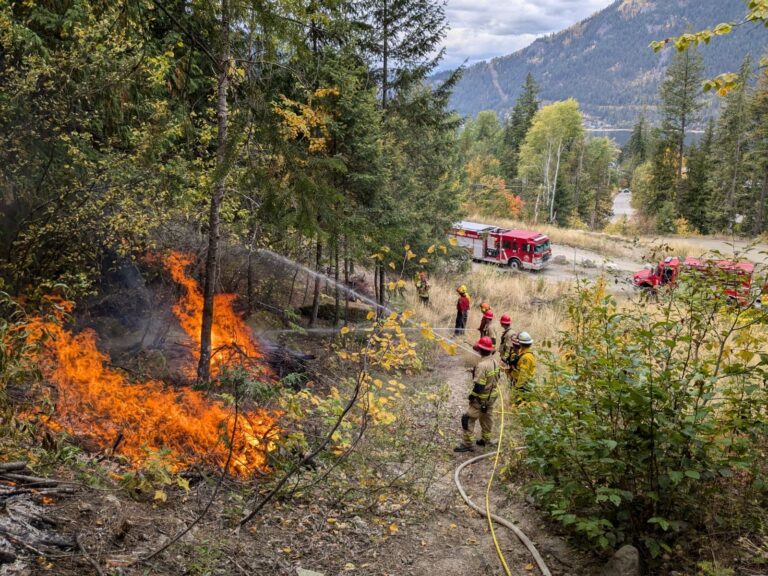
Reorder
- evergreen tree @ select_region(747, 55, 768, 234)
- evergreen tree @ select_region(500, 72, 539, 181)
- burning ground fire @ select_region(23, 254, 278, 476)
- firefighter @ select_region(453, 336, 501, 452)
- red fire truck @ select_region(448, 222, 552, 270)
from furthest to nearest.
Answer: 1. evergreen tree @ select_region(500, 72, 539, 181)
2. evergreen tree @ select_region(747, 55, 768, 234)
3. red fire truck @ select_region(448, 222, 552, 270)
4. firefighter @ select_region(453, 336, 501, 452)
5. burning ground fire @ select_region(23, 254, 278, 476)

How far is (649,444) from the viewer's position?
4430mm

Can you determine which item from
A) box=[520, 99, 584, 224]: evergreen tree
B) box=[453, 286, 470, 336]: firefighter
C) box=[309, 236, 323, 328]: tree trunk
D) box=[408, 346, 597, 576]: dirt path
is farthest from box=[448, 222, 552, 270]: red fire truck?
box=[520, 99, 584, 224]: evergreen tree

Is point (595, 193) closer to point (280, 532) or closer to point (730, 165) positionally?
point (730, 165)

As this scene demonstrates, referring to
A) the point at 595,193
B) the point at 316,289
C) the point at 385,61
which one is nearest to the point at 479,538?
the point at 316,289

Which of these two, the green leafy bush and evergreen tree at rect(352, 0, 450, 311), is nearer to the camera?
the green leafy bush

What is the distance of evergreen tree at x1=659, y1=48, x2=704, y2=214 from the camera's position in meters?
47.9

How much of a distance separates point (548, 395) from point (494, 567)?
1.98 m

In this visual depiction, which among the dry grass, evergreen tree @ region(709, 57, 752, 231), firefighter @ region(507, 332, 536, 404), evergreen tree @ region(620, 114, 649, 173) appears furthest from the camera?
evergreen tree @ region(620, 114, 649, 173)

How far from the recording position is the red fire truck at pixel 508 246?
1180 inches

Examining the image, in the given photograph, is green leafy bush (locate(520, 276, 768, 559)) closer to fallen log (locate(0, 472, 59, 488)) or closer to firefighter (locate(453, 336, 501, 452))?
firefighter (locate(453, 336, 501, 452))

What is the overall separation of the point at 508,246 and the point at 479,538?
26.6 m

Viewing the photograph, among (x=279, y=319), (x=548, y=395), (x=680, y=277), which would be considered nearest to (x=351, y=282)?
(x=279, y=319)

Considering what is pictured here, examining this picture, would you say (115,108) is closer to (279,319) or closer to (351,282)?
(279,319)

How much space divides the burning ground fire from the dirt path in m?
2.20
